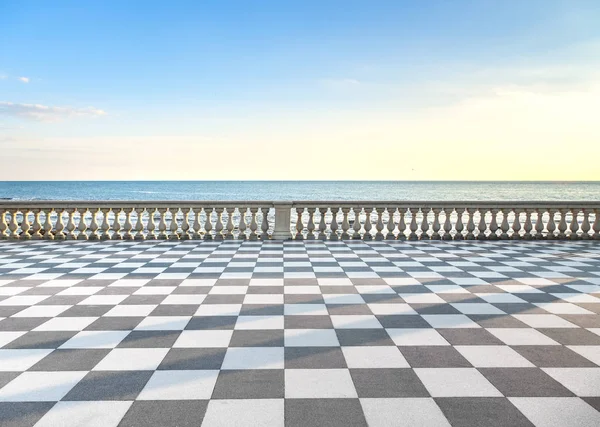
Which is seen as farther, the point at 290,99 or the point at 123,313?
the point at 290,99

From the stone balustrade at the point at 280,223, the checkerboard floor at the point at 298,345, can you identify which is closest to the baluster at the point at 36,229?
the stone balustrade at the point at 280,223

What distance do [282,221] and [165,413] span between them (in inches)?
274

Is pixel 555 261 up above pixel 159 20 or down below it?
below

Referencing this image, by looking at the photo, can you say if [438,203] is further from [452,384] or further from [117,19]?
[117,19]

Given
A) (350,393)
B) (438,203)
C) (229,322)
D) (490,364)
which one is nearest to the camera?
(350,393)

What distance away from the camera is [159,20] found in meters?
12.5

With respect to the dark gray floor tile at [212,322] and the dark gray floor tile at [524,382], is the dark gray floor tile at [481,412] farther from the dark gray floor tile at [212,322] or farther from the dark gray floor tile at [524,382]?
the dark gray floor tile at [212,322]

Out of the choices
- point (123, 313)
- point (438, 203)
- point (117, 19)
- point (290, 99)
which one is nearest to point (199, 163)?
point (290, 99)

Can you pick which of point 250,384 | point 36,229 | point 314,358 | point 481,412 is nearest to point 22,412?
point 250,384

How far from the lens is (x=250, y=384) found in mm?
2498

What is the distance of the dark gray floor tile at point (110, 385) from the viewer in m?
2.35

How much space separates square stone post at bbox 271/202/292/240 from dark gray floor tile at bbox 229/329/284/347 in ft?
18.4

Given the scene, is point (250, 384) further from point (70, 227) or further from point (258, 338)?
point (70, 227)

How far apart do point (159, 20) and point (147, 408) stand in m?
12.9
